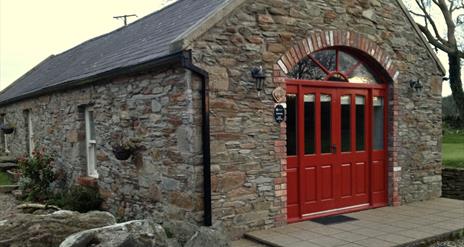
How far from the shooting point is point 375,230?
259 inches

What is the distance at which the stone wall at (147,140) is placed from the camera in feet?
19.9

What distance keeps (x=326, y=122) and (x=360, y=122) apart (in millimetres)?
957

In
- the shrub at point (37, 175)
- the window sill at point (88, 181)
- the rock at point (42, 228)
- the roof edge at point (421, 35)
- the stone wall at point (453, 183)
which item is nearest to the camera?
the rock at point (42, 228)

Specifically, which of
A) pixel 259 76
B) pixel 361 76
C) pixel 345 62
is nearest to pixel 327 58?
pixel 345 62

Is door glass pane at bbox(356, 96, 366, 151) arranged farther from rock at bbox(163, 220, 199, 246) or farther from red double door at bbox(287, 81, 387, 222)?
rock at bbox(163, 220, 199, 246)

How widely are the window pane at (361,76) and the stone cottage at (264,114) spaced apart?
0.03 m

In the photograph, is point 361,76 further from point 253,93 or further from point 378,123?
point 253,93

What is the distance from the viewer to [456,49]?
22547mm

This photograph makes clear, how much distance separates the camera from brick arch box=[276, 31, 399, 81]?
686 centimetres

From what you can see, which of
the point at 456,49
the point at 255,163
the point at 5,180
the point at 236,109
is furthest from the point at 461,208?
the point at 456,49

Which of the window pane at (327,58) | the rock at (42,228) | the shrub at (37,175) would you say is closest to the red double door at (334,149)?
the window pane at (327,58)

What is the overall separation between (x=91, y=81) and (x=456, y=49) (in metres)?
20.7

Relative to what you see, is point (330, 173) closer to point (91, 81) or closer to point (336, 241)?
point (336, 241)

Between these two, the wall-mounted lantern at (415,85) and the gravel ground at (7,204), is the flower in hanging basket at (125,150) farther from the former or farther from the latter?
the wall-mounted lantern at (415,85)
